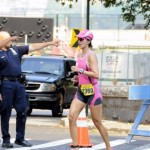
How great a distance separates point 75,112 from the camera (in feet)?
37.7

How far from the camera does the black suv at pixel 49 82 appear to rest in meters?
23.7

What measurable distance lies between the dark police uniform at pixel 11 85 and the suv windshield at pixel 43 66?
11.7 metres

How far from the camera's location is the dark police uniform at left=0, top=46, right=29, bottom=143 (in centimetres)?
1261

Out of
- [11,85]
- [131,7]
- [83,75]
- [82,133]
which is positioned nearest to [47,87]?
[131,7]

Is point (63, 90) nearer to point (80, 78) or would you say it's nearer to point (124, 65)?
point (80, 78)

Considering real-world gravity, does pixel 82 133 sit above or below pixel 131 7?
below

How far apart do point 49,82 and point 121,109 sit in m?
3.81

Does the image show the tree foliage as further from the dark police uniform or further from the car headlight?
Result: the dark police uniform

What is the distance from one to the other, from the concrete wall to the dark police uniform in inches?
291

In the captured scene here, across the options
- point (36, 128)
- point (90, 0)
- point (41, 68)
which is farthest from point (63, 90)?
point (36, 128)

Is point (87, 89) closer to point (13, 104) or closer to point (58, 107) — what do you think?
point (13, 104)

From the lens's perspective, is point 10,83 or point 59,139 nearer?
point 10,83

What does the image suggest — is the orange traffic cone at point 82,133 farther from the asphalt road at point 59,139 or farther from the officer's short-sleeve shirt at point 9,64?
the officer's short-sleeve shirt at point 9,64

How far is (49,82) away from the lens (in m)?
23.8
